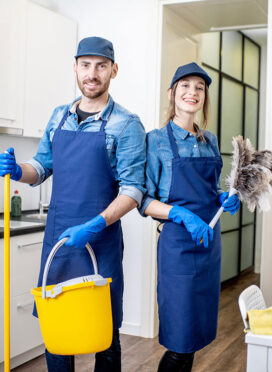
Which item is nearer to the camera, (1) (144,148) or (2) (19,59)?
(1) (144,148)

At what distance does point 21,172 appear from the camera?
200 cm

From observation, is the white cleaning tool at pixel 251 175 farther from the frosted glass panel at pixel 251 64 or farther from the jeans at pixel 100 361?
the frosted glass panel at pixel 251 64

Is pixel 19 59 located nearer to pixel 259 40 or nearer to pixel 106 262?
pixel 106 262

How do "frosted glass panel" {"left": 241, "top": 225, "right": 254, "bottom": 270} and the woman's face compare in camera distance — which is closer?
the woman's face

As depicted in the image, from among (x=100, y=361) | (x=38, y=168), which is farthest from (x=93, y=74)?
(x=100, y=361)

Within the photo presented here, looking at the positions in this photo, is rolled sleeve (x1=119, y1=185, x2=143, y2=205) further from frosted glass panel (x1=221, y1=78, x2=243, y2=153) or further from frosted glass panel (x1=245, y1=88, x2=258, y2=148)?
frosted glass panel (x1=245, y1=88, x2=258, y2=148)

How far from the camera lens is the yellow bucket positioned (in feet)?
5.57

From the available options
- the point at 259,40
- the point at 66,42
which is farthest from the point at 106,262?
the point at 259,40

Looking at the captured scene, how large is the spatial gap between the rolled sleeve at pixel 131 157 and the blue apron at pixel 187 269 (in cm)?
14

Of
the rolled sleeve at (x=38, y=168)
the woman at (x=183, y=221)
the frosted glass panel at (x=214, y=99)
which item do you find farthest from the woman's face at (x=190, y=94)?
the frosted glass panel at (x=214, y=99)

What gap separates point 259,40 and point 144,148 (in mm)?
4249

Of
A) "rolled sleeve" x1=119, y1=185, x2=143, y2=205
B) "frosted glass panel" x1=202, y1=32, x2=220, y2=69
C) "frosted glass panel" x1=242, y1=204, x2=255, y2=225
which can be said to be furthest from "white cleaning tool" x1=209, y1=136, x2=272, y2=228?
"frosted glass panel" x1=242, y1=204, x2=255, y2=225

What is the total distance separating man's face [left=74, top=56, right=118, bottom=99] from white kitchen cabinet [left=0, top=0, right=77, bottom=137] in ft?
3.74

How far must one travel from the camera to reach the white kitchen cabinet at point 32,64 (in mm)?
2977
